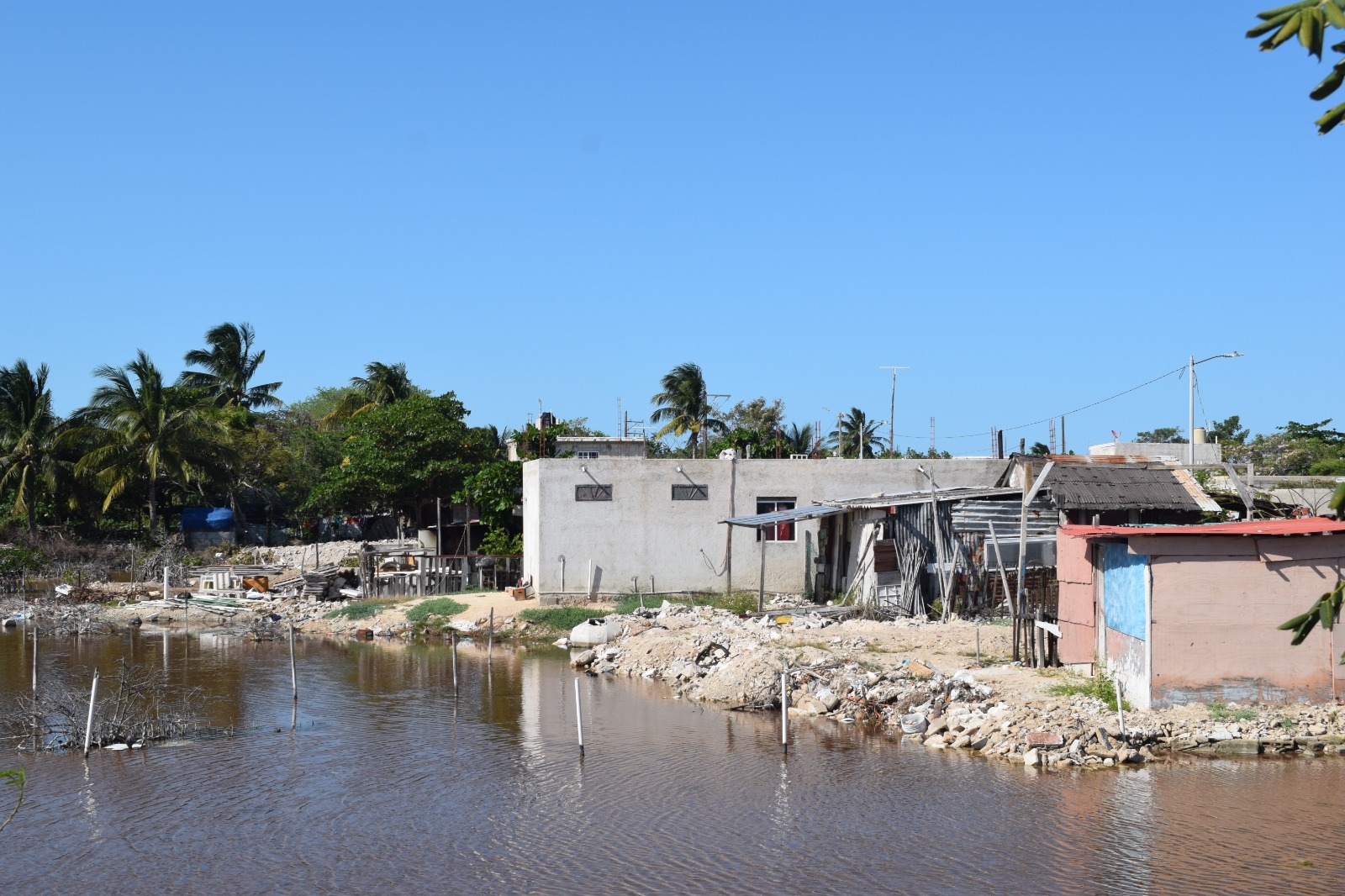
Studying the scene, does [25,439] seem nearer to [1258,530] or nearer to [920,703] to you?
[920,703]

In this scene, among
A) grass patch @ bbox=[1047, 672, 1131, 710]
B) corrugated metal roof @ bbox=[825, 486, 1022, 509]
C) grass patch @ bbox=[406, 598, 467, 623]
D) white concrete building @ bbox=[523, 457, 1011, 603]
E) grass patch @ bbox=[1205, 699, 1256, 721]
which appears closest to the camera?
grass patch @ bbox=[1205, 699, 1256, 721]

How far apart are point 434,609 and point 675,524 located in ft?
22.5

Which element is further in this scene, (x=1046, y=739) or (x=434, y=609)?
(x=434, y=609)

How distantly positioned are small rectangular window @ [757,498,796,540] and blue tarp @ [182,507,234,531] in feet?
93.9

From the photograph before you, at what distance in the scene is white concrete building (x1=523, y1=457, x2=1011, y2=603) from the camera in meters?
32.6

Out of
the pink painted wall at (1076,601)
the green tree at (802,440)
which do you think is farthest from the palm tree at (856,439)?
the pink painted wall at (1076,601)

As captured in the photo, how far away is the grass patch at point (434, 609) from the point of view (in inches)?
1293

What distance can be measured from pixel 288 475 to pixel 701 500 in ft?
92.9

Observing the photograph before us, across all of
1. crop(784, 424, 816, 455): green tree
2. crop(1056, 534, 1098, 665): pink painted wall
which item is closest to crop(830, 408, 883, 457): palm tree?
crop(784, 424, 816, 455): green tree

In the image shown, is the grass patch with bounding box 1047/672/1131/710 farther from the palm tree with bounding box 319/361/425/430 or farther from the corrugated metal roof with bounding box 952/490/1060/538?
the palm tree with bounding box 319/361/425/430

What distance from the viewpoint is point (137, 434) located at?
46.4 m

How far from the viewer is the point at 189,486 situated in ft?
176

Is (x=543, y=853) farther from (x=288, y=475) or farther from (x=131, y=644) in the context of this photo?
(x=288, y=475)

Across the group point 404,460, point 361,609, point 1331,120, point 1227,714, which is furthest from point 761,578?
point 1331,120
